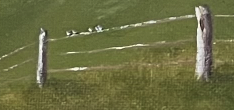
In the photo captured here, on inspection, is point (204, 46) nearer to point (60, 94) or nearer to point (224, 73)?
point (224, 73)

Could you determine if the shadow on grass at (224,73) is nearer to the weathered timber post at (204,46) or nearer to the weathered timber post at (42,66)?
the weathered timber post at (204,46)

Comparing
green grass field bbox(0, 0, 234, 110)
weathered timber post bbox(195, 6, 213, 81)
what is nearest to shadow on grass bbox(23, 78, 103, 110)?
green grass field bbox(0, 0, 234, 110)

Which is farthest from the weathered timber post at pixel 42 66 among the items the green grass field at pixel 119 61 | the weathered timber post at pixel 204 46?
the weathered timber post at pixel 204 46

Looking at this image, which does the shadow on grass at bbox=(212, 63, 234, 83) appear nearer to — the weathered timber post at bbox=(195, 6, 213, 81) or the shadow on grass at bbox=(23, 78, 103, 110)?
the weathered timber post at bbox=(195, 6, 213, 81)

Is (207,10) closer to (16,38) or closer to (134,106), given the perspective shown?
(134,106)

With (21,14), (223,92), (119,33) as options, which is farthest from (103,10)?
(223,92)

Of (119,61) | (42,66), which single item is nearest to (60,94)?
(42,66)
